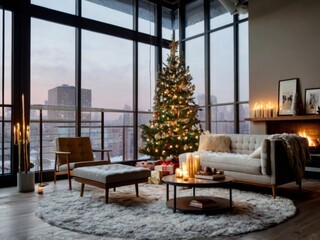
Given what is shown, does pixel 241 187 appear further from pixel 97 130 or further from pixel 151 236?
pixel 97 130

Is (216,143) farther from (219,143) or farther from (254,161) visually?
(254,161)

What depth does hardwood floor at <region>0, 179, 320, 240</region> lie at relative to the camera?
2699 mm

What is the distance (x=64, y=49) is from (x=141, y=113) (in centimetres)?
240

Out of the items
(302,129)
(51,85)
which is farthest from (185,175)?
(51,85)

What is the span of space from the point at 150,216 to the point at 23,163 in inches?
115

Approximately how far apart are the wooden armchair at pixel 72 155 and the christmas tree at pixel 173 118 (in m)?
A: 1.48

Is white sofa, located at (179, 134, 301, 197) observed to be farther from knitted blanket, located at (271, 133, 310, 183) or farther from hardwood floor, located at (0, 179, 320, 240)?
hardwood floor, located at (0, 179, 320, 240)

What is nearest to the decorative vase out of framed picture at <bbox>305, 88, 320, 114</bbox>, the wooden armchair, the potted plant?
the potted plant

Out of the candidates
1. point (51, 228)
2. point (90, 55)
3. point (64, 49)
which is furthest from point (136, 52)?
point (51, 228)

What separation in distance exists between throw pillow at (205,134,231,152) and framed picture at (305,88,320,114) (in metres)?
1.65

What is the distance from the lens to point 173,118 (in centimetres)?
664

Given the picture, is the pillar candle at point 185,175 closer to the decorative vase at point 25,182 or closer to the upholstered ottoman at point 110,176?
the upholstered ottoman at point 110,176

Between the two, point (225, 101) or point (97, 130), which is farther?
point (225, 101)

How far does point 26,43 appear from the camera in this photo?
5570 millimetres
